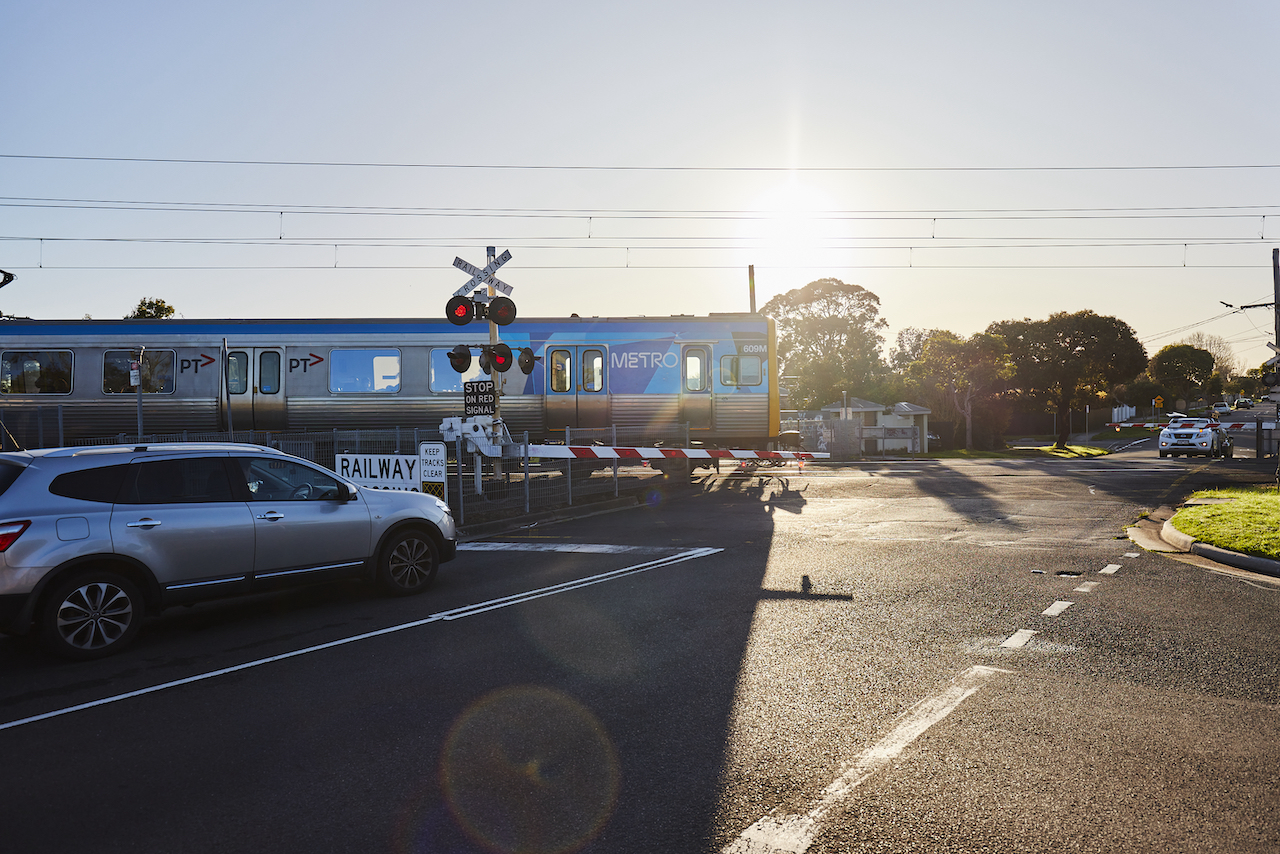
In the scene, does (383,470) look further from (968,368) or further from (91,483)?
(968,368)

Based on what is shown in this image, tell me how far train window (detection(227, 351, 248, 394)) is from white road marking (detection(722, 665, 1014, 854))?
1996cm

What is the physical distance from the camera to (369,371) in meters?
21.7

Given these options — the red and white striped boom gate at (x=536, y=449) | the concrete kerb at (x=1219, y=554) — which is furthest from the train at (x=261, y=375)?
the concrete kerb at (x=1219, y=554)

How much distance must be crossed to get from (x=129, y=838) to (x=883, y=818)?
3.31 m

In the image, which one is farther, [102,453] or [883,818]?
[102,453]

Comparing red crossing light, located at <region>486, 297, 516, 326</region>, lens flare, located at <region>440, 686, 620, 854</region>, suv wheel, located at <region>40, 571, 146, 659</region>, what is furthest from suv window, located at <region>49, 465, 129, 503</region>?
red crossing light, located at <region>486, 297, 516, 326</region>

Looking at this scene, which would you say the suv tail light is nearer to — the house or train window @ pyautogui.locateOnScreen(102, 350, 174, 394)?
train window @ pyautogui.locateOnScreen(102, 350, 174, 394)

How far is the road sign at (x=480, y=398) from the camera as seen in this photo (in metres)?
15.1

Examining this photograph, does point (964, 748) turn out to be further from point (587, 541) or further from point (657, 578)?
point (587, 541)

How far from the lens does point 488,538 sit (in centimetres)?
1358

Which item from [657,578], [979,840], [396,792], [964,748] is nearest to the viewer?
[979,840]

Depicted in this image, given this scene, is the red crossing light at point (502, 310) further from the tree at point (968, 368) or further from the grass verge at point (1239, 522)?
the tree at point (968, 368)

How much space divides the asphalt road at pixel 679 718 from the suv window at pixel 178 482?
3.98 ft

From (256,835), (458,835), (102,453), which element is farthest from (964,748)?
(102,453)
